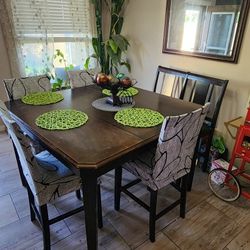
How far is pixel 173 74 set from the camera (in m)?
2.54

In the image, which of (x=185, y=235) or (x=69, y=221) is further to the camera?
(x=69, y=221)

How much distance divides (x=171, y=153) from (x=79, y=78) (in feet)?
5.16

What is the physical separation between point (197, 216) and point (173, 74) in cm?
154

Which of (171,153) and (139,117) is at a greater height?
(139,117)

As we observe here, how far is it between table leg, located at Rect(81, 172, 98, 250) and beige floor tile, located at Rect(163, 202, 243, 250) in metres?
0.66

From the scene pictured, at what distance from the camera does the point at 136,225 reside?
1.70m

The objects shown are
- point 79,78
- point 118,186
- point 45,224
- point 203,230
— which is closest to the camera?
point 45,224

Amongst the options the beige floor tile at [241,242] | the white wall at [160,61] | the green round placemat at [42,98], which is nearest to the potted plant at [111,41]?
the white wall at [160,61]

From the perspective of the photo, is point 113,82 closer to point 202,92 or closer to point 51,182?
point 51,182

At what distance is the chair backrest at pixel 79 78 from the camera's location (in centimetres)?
246

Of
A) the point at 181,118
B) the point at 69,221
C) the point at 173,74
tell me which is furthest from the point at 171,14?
the point at 69,221

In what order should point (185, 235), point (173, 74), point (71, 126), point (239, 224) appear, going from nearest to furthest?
point (71, 126)
point (185, 235)
point (239, 224)
point (173, 74)

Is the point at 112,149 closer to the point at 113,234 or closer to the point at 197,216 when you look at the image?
the point at 113,234

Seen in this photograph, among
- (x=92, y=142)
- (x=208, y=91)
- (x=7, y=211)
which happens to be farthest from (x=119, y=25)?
(x=7, y=211)
